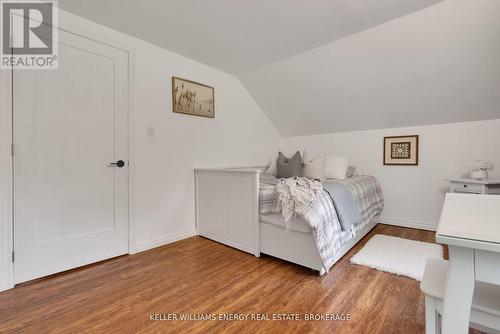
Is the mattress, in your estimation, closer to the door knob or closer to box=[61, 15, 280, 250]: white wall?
box=[61, 15, 280, 250]: white wall

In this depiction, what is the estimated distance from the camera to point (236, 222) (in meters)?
2.47

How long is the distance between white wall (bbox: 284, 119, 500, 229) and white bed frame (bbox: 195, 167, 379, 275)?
0.70 meters

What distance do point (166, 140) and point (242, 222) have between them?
126cm

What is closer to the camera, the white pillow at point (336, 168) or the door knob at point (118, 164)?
the door knob at point (118, 164)

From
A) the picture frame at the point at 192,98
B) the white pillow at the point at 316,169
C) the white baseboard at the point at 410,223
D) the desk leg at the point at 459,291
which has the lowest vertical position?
the white baseboard at the point at 410,223

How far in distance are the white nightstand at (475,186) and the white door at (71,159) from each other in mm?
3506

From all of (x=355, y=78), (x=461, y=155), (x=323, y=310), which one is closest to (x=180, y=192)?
(x=323, y=310)

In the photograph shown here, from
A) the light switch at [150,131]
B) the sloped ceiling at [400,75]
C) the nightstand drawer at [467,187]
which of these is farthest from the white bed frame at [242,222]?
the sloped ceiling at [400,75]

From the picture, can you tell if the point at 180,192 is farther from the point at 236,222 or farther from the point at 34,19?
the point at 34,19

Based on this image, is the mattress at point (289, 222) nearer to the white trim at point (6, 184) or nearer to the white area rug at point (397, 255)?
the white area rug at point (397, 255)

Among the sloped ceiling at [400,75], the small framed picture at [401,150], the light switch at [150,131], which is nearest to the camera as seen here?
the sloped ceiling at [400,75]

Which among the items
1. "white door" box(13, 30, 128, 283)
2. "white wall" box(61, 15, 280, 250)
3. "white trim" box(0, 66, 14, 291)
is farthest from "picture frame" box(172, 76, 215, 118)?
"white trim" box(0, 66, 14, 291)

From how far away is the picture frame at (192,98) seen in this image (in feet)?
8.93

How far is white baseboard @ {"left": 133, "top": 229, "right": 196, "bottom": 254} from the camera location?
2422 millimetres
